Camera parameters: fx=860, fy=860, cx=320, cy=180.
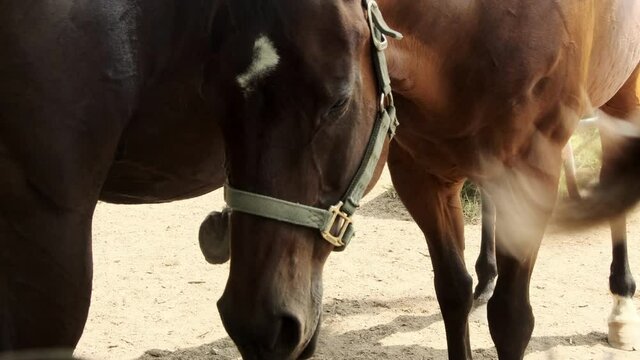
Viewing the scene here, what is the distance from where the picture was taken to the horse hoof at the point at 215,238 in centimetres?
263

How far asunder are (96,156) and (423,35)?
94 cm

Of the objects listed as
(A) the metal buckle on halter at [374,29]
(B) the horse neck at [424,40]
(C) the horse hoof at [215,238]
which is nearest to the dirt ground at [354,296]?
(C) the horse hoof at [215,238]

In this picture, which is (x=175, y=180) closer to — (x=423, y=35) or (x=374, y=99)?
(x=374, y=99)

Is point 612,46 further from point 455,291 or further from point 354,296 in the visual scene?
point 354,296

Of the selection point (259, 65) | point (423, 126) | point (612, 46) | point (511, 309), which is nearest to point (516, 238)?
point (511, 309)

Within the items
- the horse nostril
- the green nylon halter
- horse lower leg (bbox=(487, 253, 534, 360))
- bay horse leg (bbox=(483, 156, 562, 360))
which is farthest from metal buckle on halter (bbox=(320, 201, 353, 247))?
horse lower leg (bbox=(487, 253, 534, 360))

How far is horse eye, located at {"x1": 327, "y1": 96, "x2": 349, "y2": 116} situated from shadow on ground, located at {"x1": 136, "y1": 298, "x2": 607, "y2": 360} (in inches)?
71.3

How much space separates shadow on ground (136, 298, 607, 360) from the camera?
138 inches

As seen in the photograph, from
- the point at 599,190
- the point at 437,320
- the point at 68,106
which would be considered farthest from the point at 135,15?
the point at 437,320

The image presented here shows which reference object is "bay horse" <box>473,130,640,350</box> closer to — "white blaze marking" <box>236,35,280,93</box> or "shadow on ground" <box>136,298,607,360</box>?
"shadow on ground" <box>136,298,607,360</box>

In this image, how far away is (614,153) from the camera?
1804 millimetres

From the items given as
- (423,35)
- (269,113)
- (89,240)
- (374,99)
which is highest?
(423,35)

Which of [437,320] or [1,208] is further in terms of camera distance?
[437,320]

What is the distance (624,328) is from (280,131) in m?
2.38
